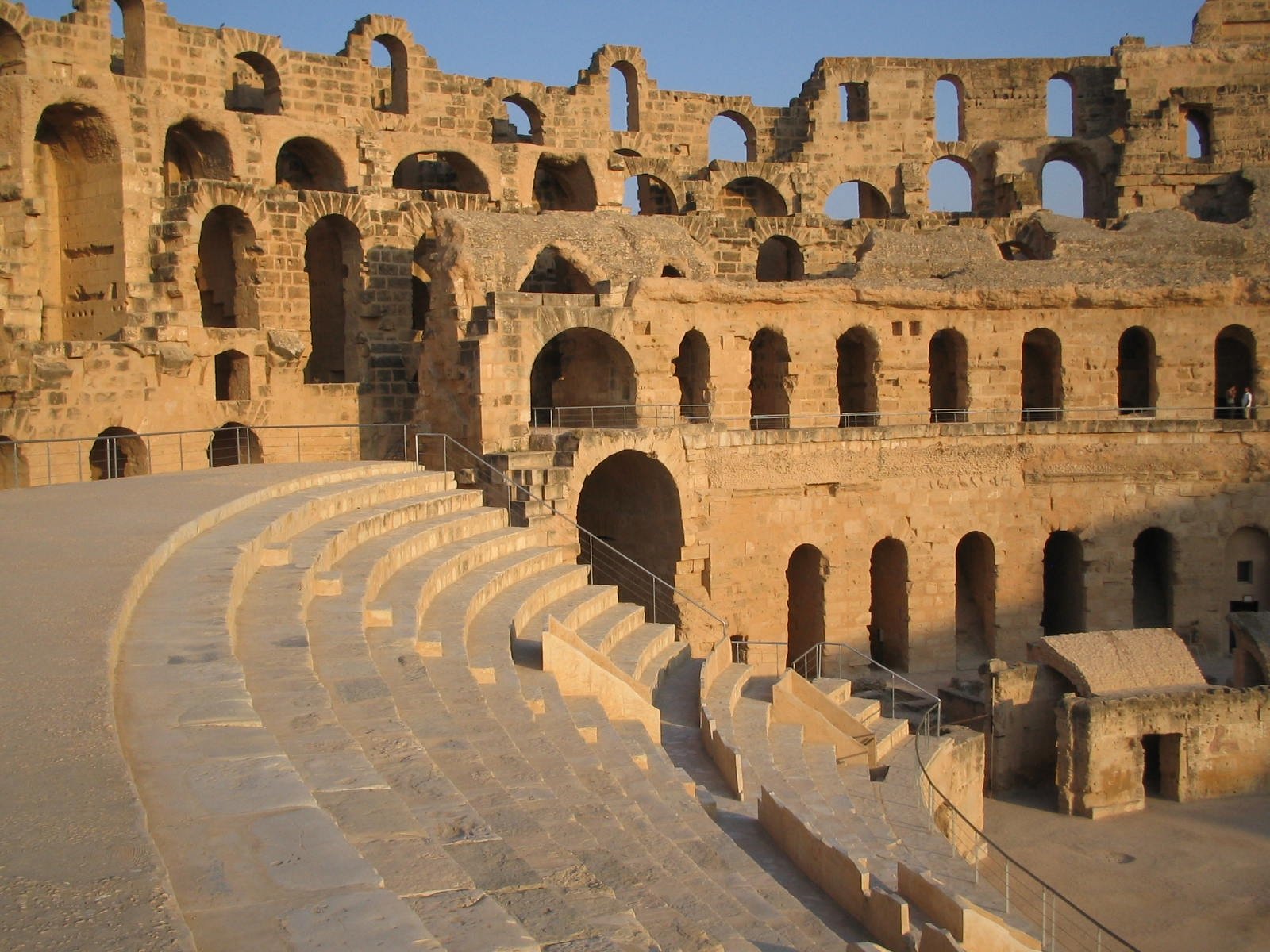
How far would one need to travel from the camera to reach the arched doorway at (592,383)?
2169 centimetres

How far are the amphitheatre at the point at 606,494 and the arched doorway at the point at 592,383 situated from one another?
5.4 inches

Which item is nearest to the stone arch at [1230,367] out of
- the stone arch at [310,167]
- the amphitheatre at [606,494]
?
the amphitheatre at [606,494]

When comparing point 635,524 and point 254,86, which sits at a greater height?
point 254,86

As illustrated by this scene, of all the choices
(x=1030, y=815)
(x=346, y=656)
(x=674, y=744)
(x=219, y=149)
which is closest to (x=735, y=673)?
(x=674, y=744)

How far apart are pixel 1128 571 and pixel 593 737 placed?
16.3m

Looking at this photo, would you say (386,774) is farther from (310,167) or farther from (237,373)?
(310,167)

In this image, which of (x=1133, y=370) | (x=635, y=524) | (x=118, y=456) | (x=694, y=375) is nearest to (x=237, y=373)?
(x=118, y=456)

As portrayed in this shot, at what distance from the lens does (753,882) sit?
917cm

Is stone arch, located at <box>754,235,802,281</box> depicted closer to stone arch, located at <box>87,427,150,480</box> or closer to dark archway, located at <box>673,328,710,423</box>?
dark archway, located at <box>673,328,710,423</box>

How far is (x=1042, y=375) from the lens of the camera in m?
27.1

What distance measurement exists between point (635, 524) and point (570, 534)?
12.0 feet

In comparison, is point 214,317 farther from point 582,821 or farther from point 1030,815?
point 582,821

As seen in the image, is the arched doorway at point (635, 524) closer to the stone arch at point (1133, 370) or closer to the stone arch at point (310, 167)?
the stone arch at point (310, 167)

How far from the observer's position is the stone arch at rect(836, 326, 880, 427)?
23906 millimetres
